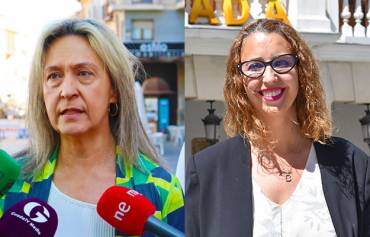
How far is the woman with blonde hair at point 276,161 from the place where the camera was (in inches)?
35.5

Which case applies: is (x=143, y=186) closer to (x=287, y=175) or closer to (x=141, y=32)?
(x=287, y=175)

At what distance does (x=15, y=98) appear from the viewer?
92cm

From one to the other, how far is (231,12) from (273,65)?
76.7 inches

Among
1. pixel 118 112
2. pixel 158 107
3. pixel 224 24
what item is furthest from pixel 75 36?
pixel 224 24

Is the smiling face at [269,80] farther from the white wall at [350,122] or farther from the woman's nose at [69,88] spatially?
the white wall at [350,122]

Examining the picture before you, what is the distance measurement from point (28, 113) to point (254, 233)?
1.20 ft

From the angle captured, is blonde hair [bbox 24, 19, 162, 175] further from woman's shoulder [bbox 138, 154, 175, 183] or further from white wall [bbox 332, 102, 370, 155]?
white wall [bbox 332, 102, 370, 155]

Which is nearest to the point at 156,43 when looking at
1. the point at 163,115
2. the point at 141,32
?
the point at 141,32

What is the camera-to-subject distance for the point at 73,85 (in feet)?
2.71

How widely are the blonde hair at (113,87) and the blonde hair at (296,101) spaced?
17 centimetres

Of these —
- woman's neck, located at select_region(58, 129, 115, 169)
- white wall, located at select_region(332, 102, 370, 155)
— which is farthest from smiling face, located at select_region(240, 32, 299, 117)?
white wall, located at select_region(332, 102, 370, 155)

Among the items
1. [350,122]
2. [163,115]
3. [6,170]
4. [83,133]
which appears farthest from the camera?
[350,122]

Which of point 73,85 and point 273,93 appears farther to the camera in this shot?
point 273,93

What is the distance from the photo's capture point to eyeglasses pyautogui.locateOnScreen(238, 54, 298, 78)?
0.94 meters
